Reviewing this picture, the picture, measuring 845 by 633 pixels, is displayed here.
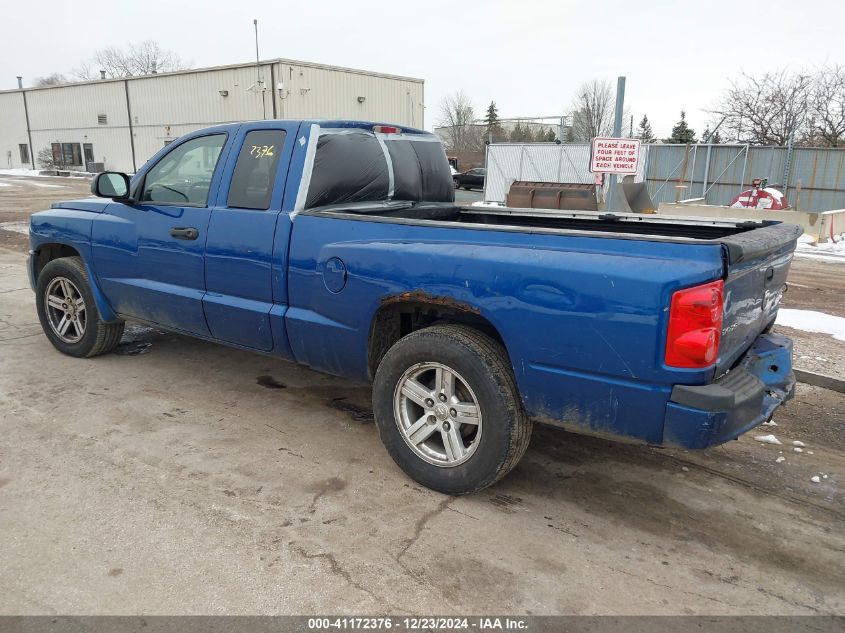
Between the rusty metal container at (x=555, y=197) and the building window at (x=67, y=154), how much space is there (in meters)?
36.7

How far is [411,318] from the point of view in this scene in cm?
380

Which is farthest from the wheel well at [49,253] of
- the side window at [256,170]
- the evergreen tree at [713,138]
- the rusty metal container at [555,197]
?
the evergreen tree at [713,138]

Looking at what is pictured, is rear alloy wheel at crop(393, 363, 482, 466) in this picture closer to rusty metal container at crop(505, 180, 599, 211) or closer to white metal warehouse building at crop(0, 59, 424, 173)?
rusty metal container at crop(505, 180, 599, 211)

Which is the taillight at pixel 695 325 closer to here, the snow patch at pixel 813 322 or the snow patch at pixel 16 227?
the snow patch at pixel 813 322

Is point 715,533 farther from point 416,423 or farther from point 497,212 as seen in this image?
point 497,212

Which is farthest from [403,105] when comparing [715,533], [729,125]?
[715,533]

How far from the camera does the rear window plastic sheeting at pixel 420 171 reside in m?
4.66

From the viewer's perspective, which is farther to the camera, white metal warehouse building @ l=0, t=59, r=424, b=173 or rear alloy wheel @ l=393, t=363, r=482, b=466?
white metal warehouse building @ l=0, t=59, r=424, b=173

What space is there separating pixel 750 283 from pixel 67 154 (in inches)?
1909

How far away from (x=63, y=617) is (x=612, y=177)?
11.8 m

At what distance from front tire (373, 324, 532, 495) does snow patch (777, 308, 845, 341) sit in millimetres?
4916

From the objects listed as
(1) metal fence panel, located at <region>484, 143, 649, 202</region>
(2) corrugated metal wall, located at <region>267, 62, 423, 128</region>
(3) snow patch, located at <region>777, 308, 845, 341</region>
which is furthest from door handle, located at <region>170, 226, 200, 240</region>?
(2) corrugated metal wall, located at <region>267, 62, 423, 128</region>

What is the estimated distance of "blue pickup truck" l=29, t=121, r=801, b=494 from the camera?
8.99ft

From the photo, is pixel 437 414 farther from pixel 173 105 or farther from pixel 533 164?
pixel 173 105
